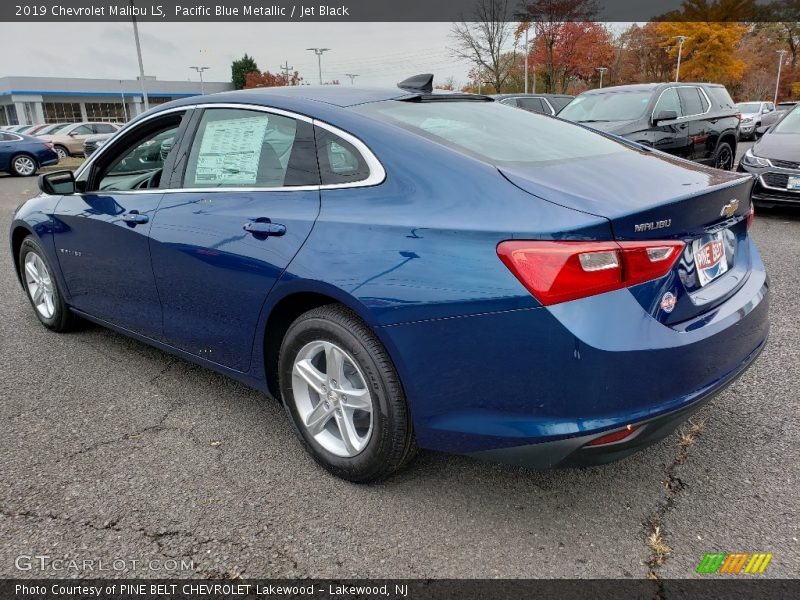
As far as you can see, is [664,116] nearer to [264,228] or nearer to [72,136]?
[264,228]

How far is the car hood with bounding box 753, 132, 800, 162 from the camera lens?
7680 millimetres

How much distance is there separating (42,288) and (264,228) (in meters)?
2.75

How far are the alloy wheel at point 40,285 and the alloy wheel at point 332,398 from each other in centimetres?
258

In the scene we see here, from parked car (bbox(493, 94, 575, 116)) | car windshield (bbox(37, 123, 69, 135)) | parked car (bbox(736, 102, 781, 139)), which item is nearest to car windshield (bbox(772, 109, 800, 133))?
parked car (bbox(493, 94, 575, 116))

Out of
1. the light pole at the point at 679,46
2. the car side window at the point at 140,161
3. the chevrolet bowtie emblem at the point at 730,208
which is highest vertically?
the light pole at the point at 679,46

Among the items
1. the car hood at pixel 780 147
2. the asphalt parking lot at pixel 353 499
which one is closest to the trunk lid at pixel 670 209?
the asphalt parking lot at pixel 353 499

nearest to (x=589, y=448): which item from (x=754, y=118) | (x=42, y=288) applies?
(x=42, y=288)

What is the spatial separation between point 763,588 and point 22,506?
2693 millimetres

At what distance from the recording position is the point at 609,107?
30.8 feet

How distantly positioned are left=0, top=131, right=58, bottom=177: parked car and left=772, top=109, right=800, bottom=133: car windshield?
64.4 feet

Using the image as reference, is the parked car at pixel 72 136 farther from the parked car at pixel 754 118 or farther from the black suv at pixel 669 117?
the parked car at pixel 754 118

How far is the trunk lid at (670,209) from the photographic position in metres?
2.01

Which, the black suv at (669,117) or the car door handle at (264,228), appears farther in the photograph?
the black suv at (669,117)

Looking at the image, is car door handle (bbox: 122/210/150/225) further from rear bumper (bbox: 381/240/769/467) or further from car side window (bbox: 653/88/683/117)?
car side window (bbox: 653/88/683/117)
